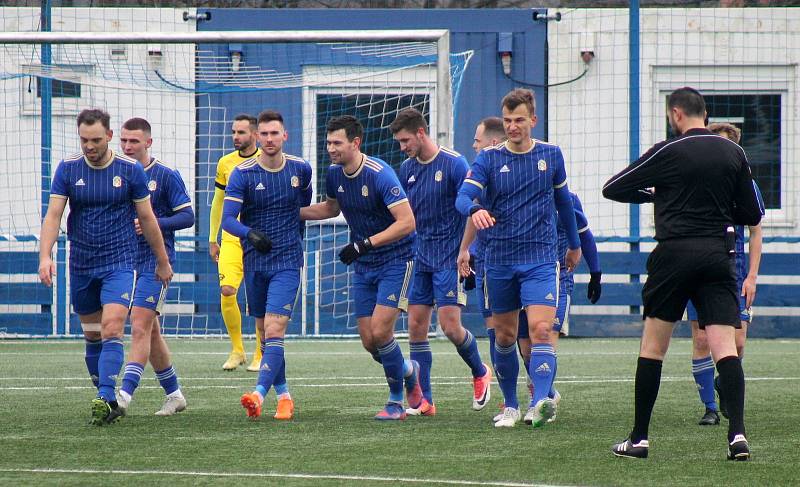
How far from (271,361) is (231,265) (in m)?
3.98

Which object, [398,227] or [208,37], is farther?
[208,37]

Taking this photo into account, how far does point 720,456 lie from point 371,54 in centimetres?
1085

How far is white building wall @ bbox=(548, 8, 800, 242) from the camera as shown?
17797mm

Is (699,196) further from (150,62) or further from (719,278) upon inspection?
(150,62)

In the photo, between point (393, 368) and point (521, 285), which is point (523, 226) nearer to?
point (521, 285)

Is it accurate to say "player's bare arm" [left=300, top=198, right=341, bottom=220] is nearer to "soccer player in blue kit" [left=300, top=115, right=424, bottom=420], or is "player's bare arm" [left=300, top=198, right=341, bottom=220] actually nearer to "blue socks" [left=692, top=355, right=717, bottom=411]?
"soccer player in blue kit" [left=300, top=115, right=424, bottom=420]

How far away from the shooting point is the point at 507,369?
26.9 feet

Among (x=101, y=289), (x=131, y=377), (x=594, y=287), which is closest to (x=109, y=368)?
(x=131, y=377)

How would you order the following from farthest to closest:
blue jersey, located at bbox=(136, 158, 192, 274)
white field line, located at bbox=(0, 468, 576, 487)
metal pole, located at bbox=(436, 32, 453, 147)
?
metal pole, located at bbox=(436, 32, 453, 147) → blue jersey, located at bbox=(136, 158, 192, 274) → white field line, located at bbox=(0, 468, 576, 487)

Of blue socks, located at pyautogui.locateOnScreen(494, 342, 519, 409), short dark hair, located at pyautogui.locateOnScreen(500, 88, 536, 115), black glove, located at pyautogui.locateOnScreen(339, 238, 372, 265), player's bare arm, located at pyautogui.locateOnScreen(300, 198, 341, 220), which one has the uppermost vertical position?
short dark hair, located at pyautogui.locateOnScreen(500, 88, 536, 115)

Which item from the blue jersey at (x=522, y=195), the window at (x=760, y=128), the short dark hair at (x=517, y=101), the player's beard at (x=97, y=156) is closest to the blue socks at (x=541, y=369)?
the blue jersey at (x=522, y=195)

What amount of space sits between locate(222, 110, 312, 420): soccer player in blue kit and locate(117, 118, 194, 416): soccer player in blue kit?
0.60 metres

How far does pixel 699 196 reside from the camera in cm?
630

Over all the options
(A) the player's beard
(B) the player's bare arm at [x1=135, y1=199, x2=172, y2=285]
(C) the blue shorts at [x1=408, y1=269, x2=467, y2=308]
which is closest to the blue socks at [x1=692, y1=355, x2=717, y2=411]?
(C) the blue shorts at [x1=408, y1=269, x2=467, y2=308]
